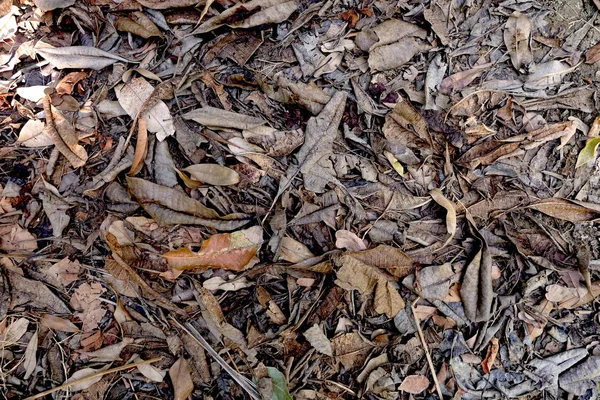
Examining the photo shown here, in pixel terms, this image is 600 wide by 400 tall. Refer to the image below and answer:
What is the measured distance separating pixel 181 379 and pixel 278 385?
39 centimetres

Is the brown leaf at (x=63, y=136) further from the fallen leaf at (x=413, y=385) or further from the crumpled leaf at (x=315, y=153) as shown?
the fallen leaf at (x=413, y=385)

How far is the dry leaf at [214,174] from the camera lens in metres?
1.84

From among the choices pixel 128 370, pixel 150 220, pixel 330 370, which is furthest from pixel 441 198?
pixel 128 370

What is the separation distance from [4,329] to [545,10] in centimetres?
256

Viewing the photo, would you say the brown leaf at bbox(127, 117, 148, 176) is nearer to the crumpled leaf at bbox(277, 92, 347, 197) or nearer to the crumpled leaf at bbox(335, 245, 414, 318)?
the crumpled leaf at bbox(277, 92, 347, 197)

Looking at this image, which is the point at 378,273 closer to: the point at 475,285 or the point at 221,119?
the point at 475,285

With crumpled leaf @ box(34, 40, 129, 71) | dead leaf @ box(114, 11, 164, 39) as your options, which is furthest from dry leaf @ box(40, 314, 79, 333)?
dead leaf @ box(114, 11, 164, 39)

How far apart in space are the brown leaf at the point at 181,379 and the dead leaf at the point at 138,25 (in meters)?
1.32

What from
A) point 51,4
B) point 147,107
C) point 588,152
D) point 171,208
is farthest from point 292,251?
point 51,4

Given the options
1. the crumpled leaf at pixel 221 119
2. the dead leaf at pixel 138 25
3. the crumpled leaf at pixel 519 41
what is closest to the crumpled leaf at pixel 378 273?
the crumpled leaf at pixel 221 119

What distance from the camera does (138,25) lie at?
193 cm

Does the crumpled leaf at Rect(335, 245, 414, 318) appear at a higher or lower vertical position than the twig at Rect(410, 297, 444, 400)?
higher

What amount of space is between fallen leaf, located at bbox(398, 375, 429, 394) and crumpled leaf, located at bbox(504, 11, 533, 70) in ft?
4.40

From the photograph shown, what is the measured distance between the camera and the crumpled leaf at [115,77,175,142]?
1887 millimetres
